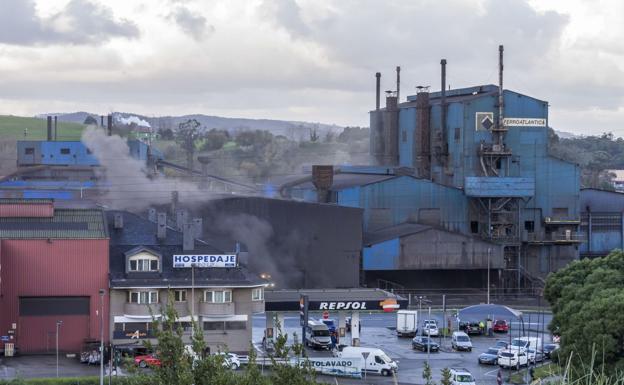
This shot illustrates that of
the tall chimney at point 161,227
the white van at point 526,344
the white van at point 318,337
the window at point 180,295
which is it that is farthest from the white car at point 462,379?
the tall chimney at point 161,227

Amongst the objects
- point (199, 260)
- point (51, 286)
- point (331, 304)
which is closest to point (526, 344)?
point (331, 304)

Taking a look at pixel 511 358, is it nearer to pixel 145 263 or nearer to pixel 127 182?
pixel 145 263

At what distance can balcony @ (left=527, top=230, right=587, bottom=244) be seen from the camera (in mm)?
73875

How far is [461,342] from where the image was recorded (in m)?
47.3

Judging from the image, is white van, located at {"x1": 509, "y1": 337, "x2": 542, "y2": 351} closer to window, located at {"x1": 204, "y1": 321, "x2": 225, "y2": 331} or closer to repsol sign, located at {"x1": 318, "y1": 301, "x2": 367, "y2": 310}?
repsol sign, located at {"x1": 318, "y1": 301, "x2": 367, "y2": 310}

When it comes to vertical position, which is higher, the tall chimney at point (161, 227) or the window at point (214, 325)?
the tall chimney at point (161, 227)

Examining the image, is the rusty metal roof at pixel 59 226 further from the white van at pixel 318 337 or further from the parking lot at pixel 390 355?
the white van at pixel 318 337

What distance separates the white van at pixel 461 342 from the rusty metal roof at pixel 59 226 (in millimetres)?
13818

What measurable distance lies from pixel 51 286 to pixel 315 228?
21445mm

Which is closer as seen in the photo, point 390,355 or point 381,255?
point 390,355

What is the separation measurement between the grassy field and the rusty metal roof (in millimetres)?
92665

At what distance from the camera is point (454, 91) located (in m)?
80.4

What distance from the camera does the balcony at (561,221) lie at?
243ft

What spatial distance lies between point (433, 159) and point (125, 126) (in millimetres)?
85242
